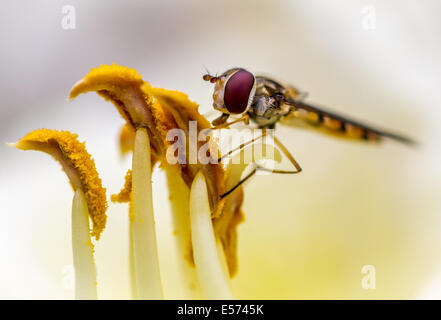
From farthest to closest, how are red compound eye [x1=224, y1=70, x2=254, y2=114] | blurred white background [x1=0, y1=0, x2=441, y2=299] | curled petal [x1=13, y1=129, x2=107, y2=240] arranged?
blurred white background [x1=0, y1=0, x2=441, y2=299]
red compound eye [x1=224, y1=70, x2=254, y2=114]
curled petal [x1=13, y1=129, x2=107, y2=240]

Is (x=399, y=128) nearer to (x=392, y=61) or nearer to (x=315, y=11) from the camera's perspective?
(x=392, y=61)

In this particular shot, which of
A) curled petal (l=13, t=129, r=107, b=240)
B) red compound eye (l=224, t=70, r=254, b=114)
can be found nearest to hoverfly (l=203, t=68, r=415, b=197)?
red compound eye (l=224, t=70, r=254, b=114)

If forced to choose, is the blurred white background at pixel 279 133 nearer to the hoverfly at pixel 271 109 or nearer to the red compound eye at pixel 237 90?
the hoverfly at pixel 271 109

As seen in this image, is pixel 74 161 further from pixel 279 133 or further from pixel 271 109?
pixel 279 133

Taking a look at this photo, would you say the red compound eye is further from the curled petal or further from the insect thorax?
the curled petal

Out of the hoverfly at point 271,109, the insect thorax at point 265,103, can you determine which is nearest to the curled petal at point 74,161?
the hoverfly at point 271,109

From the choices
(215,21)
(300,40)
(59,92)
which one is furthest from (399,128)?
(59,92)

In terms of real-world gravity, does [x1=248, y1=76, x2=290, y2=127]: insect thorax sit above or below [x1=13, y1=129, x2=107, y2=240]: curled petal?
above
